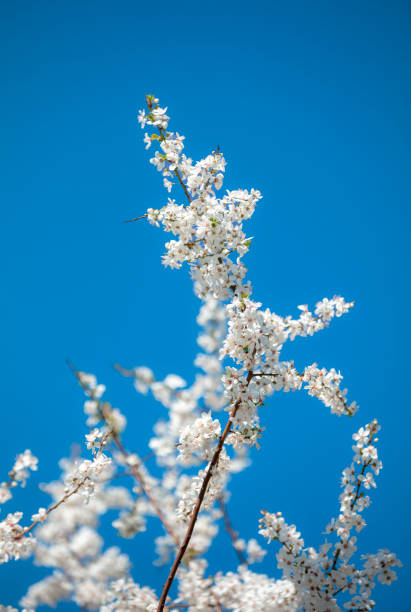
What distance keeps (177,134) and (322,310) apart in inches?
89.6

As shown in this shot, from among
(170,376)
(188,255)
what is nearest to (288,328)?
(188,255)

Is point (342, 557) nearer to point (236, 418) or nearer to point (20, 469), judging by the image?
point (236, 418)

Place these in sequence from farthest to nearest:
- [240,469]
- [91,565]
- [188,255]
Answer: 1. [240,469]
2. [91,565]
3. [188,255]

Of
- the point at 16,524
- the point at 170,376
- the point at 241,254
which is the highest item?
the point at 170,376

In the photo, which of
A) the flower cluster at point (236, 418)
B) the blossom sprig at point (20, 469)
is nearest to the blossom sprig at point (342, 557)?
the flower cluster at point (236, 418)

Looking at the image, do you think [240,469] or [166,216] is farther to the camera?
[240,469]

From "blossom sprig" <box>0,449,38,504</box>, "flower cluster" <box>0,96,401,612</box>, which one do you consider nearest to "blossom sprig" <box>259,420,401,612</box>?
"flower cluster" <box>0,96,401,612</box>

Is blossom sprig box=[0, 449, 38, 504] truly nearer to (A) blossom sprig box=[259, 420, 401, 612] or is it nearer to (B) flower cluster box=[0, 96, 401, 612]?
(B) flower cluster box=[0, 96, 401, 612]

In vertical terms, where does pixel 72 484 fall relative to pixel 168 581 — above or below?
above

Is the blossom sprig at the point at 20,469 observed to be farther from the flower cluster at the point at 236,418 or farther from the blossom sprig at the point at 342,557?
the blossom sprig at the point at 342,557

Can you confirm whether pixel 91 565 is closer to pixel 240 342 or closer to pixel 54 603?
pixel 54 603

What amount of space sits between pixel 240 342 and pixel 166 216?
1.37 m

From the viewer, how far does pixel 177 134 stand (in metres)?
3.60

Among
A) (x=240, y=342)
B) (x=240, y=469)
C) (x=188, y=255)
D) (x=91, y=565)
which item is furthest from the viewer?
(x=240, y=469)
